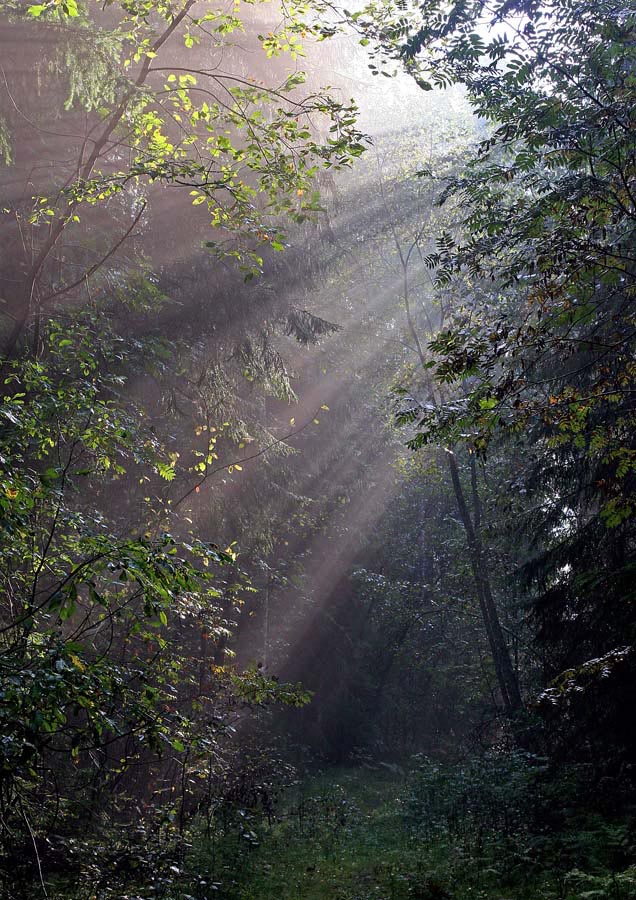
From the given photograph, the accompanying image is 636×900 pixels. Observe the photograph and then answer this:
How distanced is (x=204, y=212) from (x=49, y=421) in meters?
5.74

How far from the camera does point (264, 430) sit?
11.7 meters

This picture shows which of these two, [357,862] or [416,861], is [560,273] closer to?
[416,861]

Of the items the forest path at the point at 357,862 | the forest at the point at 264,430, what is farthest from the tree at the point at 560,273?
the forest path at the point at 357,862

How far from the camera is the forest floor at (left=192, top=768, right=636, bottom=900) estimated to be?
6.36 m

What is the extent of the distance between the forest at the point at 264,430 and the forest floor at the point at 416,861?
6 cm

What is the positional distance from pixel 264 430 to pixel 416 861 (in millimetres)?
6387

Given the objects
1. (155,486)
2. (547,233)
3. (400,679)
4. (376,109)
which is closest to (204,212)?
(155,486)

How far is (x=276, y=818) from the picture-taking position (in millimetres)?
10133

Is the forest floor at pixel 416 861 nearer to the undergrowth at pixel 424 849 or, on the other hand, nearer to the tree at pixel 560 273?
the undergrowth at pixel 424 849

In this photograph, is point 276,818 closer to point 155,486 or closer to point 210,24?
point 155,486

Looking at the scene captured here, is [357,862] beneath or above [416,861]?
above

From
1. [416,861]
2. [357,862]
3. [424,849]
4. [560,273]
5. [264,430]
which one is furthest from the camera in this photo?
[264,430]

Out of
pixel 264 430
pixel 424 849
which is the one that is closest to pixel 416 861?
pixel 424 849

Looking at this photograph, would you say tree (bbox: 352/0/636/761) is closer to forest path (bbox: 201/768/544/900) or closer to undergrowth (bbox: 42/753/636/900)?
undergrowth (bbox: 42/753/636/900)
